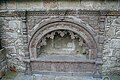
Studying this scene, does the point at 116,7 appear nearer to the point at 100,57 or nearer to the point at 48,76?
the point at 100,57

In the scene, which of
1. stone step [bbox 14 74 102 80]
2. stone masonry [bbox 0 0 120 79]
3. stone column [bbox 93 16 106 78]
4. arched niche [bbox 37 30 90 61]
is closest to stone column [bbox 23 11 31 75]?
stone masonry [bbox 0 0 120 79]

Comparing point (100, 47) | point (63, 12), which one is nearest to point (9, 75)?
point (63, 12)

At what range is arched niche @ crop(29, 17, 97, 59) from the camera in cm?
365

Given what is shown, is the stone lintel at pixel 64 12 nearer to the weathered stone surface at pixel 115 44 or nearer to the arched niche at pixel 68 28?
the arched niche at pixel 68 28

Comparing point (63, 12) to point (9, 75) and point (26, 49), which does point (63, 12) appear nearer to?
point (26, 49)

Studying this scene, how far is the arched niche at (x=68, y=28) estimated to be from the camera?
12.0 feet

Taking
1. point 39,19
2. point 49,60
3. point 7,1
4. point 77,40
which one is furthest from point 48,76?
point 7,1

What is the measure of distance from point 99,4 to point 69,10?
0.77 m

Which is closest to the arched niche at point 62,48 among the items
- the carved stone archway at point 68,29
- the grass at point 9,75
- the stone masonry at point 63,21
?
the carved stone archway at point 68,29

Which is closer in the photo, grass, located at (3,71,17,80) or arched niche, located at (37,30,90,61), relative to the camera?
grass, located at (3,71,17,80)

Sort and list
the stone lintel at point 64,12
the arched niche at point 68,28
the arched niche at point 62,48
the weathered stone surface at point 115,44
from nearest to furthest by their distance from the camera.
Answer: the stone lintel at point 64,12, the arched niche at point 68,28, the weathered stone surface at point 115,44, the arched niche at point 62,48

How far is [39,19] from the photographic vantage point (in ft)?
12.2

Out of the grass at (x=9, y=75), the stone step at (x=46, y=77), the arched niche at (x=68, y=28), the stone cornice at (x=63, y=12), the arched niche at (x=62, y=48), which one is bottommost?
the stone step at (x=46, y=77)

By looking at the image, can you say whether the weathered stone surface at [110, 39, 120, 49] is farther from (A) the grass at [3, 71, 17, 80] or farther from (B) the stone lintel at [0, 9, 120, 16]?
(A) the grass at [3, 71, 17, 80]
